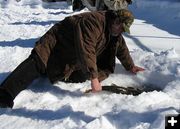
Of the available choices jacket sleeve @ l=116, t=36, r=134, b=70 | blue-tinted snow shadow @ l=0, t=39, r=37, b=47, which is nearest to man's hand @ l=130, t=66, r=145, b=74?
jacket sleeve @ l=116, t=36, r=134, b=70

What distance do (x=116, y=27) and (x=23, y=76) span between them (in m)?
1.19

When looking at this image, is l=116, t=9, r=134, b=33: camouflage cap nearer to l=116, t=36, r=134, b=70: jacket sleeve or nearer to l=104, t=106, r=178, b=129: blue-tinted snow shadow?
l=116, t=36, r=134, b=70: jacket sleeve

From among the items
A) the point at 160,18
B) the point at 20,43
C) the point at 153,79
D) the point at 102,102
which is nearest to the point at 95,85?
the point at 102,102

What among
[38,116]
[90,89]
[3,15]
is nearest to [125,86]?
[90,89]

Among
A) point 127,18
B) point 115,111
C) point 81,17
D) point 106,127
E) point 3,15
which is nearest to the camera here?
point 106,127

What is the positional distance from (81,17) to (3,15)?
10470 mm

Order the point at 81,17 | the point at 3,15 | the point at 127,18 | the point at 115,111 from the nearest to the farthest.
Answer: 1. the point at 115,111
2. the point at 127,18
3. the point at 81,17
4. the point at 3,15

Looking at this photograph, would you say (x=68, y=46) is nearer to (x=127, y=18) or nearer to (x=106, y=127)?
(x=127, y=18)

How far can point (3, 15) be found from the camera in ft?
51.4

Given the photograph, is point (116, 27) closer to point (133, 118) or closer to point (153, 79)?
point (153, 79)

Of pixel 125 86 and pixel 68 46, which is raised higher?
pixel 68 46

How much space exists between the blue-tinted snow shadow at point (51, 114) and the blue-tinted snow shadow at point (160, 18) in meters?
5.14

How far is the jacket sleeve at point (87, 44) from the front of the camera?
209 inches

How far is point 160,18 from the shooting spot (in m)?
12.0
